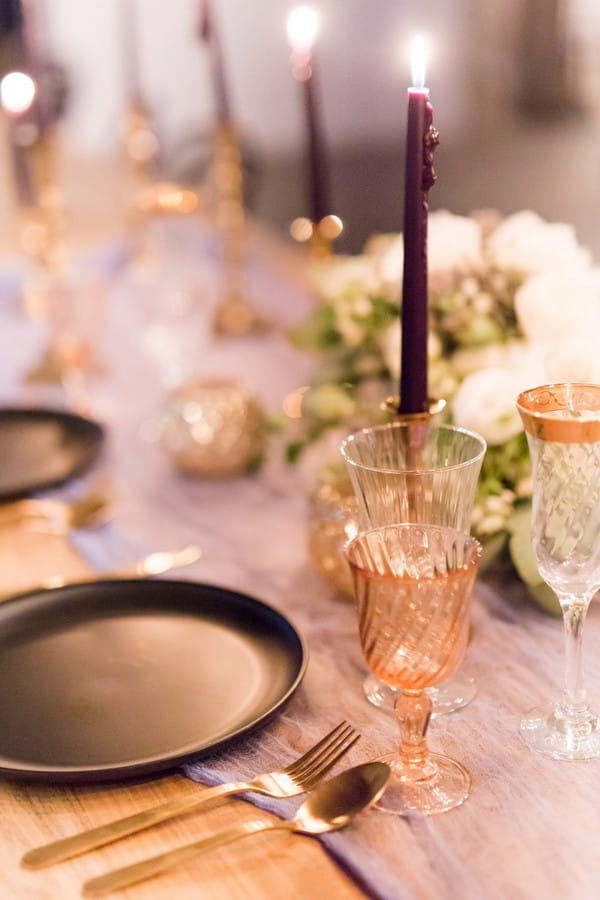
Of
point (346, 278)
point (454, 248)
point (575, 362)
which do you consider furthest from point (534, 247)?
point (346, 278)

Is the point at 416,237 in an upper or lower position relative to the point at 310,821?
upper

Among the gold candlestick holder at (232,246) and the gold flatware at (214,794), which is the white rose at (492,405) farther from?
the gold candlestick holder at (232,246)

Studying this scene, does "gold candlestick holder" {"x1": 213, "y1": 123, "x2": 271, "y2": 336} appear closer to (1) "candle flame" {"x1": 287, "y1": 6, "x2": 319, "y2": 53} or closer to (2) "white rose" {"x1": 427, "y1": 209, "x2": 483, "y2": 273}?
(1) "candle flame" {"x1": 287, "y1": 6, "x2": 319, "y2": 53}

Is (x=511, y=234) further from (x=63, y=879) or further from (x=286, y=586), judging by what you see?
(x=63, y=879)

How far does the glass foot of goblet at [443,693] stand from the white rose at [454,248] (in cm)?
44

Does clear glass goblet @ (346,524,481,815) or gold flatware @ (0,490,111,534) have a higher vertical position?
clear glass goblet @ (346,524,481,815)

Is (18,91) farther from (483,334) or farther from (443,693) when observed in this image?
(443,693)

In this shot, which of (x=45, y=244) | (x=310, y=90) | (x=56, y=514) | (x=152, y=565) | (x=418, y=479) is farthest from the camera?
(x=45, y=244)

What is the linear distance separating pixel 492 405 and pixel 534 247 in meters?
0.21

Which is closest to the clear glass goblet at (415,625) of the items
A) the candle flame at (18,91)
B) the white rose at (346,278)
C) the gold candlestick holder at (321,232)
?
the white rose at (346,278)

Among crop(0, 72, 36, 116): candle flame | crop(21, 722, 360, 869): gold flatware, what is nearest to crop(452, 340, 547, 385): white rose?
crop(21, 722, 360, 869): gold flatware

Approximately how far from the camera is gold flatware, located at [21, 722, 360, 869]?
0.70m

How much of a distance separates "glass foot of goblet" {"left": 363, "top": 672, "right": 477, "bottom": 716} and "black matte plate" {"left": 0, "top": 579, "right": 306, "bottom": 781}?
0.06m

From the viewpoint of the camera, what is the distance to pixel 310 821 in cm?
71
